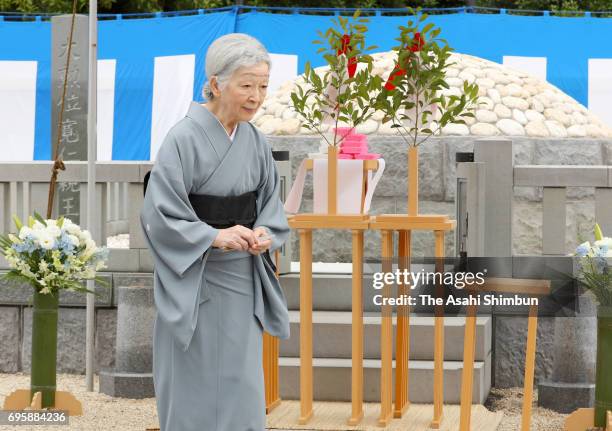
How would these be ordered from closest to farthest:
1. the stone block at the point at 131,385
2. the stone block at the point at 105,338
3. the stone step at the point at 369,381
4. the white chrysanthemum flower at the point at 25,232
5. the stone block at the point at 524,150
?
1. the white chrysanthemum flower at the point at 25,232
2. the stone step at the point at 369,381
3. the stone block at the point at 131,385
4. the stone block at the point at 105,338
5. the stone block at the point at 524,150

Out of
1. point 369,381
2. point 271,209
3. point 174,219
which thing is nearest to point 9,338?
point 369,381

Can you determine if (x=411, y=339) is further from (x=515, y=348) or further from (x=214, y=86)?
(x=214, y=86)

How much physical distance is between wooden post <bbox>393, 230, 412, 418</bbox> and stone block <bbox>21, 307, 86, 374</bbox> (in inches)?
105

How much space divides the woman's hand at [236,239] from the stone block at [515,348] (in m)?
3.91

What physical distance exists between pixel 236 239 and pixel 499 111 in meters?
6.33

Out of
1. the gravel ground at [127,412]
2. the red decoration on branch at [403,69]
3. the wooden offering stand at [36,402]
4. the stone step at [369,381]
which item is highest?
the red decoration on branch at [403,69]

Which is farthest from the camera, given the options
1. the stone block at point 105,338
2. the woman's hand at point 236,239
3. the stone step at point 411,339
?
the stone block at point 105,338

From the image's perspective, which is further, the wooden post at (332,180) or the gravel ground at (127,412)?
the gravel ground at (127,412)

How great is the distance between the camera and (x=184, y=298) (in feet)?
13.6

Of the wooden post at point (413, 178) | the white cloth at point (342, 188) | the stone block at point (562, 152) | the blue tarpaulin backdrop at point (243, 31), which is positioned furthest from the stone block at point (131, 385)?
the blue tarpaulin backdrop at point (243, 31)

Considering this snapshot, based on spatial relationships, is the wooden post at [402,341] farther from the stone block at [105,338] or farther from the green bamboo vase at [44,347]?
the stone block at [105,338]

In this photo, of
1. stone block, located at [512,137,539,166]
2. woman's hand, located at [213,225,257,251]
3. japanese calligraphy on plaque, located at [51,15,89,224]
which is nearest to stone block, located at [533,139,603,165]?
stone block, located at [512,137,539,166]

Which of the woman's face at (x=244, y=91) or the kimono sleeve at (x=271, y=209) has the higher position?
the woman's face at (x=244, y=91)

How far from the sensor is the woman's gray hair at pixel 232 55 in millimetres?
4172
